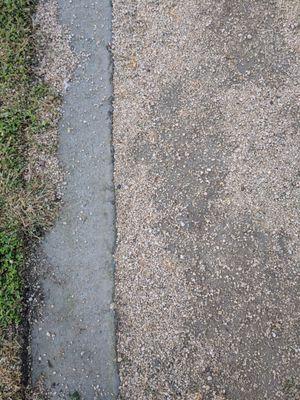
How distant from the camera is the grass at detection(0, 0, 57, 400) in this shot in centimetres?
293

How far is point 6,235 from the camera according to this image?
3084 millimetres

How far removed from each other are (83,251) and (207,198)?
0.70 meters

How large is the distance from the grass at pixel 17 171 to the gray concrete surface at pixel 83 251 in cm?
10

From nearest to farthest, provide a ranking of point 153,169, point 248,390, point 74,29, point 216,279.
Answer: point 248,390, point 216,279, point 153,169, point 74,29

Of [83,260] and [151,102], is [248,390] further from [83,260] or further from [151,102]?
[151,102]

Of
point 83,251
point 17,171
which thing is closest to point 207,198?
point 83,251

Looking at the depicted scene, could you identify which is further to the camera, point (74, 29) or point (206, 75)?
point (74, 29)

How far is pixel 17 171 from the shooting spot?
10.6ft

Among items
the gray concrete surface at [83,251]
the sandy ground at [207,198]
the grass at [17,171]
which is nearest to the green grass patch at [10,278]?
the grass at [17,171]

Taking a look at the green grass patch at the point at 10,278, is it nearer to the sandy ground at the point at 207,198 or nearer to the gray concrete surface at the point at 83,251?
the gray concrete surface at the point at 83,251

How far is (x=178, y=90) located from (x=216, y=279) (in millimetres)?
1093

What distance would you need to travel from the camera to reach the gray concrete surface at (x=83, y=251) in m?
2.87

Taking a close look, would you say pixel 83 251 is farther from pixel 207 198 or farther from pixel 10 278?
pixel 207 198

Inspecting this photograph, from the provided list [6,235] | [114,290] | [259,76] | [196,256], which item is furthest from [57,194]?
[259,76]
